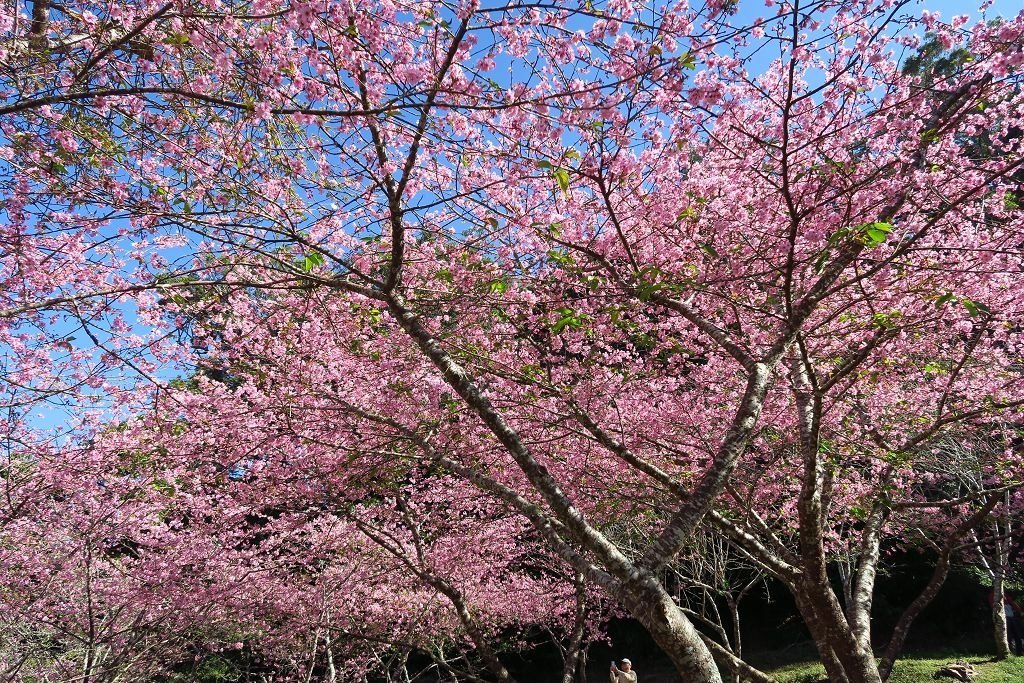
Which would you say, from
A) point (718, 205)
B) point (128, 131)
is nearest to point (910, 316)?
point (718, 205)

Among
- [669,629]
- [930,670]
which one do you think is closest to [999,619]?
[930,670]

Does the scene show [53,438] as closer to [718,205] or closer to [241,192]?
[241,192]

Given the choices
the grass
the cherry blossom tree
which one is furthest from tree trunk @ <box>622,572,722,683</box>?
the grass

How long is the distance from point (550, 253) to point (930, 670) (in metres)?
10.9

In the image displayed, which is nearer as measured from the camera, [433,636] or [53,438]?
[53,438]

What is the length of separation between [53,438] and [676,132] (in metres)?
5.86

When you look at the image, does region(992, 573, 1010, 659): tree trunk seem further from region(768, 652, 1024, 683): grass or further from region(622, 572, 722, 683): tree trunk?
region(622, 572, 722, 683): tree trunk

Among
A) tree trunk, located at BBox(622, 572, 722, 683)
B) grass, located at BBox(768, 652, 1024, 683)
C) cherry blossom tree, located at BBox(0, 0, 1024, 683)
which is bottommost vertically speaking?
grass, located at BBox(768, 652, 1024, 683)

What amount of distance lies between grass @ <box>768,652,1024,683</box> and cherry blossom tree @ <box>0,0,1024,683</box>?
16.9 feet

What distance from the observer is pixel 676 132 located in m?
4.42

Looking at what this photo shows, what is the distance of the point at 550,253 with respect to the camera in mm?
4648

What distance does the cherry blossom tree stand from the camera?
11.3 feet

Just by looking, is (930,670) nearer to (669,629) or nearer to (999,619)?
(999,619)

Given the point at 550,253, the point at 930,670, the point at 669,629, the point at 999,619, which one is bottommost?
the point at 930,670
